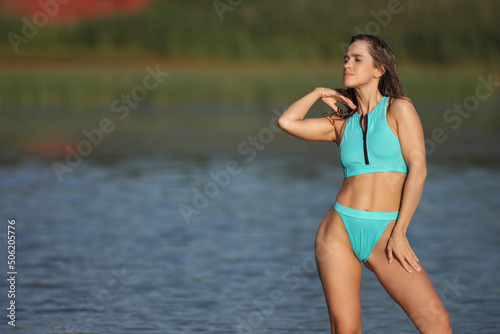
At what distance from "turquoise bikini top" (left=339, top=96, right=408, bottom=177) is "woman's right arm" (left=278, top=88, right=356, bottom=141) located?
20 centimetres

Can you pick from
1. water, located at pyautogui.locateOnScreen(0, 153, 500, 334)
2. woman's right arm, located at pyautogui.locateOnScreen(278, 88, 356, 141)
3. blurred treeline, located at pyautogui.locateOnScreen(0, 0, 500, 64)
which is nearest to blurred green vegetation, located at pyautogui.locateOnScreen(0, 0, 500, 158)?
blurred treeline, located at pyautogui.locateOnScreen(0, 0, 500, 64)

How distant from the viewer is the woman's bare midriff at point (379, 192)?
566 cm

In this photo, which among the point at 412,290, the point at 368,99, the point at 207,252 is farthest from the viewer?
the point at 207,252

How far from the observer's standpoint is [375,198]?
18.6 ft

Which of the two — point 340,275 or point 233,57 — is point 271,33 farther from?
point 340,275

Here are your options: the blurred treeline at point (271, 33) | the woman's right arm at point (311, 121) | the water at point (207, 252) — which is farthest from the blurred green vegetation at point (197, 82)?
the woman's right arm at point (311, 121)

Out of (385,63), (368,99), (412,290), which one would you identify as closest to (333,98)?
(368,99)

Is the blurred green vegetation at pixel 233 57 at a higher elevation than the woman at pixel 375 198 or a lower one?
lower

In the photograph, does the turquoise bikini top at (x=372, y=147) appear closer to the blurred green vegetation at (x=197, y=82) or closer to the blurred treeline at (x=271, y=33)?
the blurred green vegetation at (x=197, y=82)

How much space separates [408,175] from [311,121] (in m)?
0.71

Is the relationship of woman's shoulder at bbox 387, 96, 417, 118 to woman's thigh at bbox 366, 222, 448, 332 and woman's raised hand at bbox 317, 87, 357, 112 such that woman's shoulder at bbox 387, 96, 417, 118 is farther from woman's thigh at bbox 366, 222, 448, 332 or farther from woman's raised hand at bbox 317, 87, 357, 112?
woman's thigh at bbox 366, 222, 448, 332

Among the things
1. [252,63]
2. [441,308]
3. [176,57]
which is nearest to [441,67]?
[252,63]

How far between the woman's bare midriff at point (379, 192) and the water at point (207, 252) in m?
2.47

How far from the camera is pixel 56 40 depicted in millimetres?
76875
